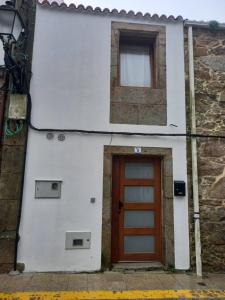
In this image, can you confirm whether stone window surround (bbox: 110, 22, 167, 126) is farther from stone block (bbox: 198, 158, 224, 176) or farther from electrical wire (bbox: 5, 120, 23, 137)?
electrical wire (bbox: 5, 120, 23, 137)

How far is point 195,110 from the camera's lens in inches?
198

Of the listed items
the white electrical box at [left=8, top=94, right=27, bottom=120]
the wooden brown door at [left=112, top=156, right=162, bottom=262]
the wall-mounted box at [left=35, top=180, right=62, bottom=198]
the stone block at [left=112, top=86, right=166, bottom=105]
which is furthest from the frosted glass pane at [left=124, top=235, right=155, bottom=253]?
the white electrical box at [left=8, top=94, right=27, bottom=120]

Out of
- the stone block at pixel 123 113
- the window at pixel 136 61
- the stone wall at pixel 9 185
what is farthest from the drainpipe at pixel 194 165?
the stone wall at pixel 9 185

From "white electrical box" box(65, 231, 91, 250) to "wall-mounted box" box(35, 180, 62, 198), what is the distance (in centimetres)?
74

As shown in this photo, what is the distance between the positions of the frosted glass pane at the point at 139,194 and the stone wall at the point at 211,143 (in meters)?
0.80

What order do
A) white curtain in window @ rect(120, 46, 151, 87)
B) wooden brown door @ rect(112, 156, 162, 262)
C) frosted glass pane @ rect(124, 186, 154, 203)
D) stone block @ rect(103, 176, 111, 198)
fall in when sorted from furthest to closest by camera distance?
white curtain in window @ rect(120, 46, 151, 87) < frosted glass pane @ rect(124, 186, 154, 203) < wooden brown door @ rect(112, 156, 162, 262) < stone block @ rect(103, 176, 111, 198)

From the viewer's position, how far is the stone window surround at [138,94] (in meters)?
4.91

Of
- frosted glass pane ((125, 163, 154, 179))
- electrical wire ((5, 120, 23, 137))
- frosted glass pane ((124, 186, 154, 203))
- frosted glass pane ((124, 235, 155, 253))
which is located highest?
electrical wire ((5, 120, 23, 137))

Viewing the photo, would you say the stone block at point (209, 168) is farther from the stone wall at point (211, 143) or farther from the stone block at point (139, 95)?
the stone block at point (139, 95)

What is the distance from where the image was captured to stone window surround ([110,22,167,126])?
491 cm

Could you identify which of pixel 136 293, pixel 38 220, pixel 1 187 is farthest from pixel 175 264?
pixel 1 187

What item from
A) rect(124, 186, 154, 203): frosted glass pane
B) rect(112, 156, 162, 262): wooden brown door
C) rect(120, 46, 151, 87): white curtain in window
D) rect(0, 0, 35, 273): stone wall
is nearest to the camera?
rect(0, 0, 35, 273): stone wall

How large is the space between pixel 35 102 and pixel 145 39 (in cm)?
271

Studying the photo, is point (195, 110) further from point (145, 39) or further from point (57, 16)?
point (57, 16)
